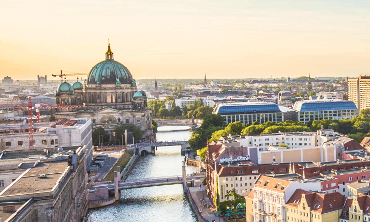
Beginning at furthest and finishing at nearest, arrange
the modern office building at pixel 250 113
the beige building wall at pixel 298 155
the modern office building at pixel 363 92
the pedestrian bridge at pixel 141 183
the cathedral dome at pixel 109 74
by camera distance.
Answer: the modern office building at pixel 363 92, the cathedral dome at pixel 109 74, the modern office building at pixel 250 113, the pedestrian bridge at pixel 141 183, the beige building wall at pixel 298 155

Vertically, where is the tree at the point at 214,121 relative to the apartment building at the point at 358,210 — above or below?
above

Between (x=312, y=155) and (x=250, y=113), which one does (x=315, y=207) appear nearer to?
(x=312, y=155)

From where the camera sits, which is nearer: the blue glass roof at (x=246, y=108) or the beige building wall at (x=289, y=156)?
the beige building wall at (x=289, y=156)

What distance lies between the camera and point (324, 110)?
14975 centimetres

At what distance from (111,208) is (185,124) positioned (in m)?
123

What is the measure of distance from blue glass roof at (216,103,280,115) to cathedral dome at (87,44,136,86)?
1048 inches

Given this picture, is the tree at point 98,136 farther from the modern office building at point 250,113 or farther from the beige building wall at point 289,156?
the beige building wall at point 289,156

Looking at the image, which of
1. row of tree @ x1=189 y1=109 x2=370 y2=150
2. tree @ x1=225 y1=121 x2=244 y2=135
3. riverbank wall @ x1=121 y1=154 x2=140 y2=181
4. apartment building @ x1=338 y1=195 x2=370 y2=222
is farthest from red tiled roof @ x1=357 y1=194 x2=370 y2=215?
tree @ x1=225 y1=121 x2=244 y2=135

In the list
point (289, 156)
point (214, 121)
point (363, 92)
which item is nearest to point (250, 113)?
point (214, 121)

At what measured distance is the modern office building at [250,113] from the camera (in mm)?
147500

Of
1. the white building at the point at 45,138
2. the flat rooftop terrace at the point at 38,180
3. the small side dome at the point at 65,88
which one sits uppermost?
the small side dome at the point at 65,88

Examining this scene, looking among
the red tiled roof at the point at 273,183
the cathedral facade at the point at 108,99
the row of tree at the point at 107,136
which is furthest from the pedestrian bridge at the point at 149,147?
the red tiled roof at the point at 273,183

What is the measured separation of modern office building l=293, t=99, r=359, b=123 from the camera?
149875 mm

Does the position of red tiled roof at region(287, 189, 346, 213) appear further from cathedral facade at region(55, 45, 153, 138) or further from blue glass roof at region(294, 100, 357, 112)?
blue glass roof at region(294, 100, 357, 112)
